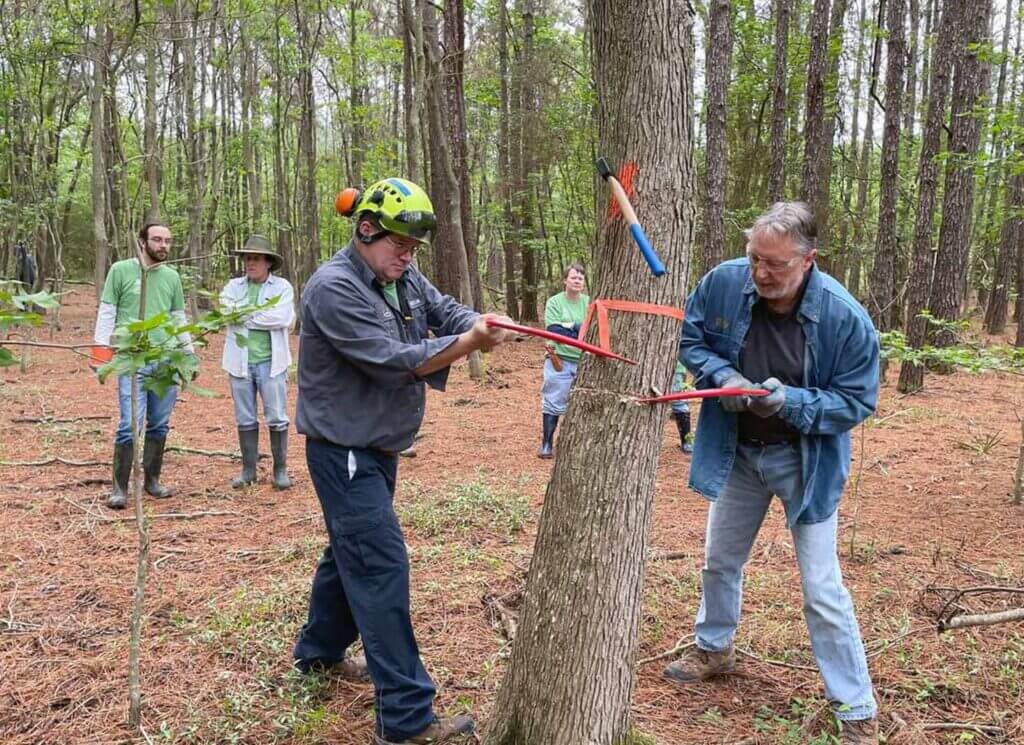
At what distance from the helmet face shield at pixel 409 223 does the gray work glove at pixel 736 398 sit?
1.35 m

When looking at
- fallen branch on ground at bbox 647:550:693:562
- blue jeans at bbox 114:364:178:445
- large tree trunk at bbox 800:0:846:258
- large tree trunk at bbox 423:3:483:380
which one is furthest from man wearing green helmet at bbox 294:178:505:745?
large tree trunk at bbox 800:0:846:258

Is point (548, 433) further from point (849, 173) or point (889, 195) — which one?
point (849, 173)

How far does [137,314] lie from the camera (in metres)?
5.97

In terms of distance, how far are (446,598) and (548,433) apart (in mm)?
3835

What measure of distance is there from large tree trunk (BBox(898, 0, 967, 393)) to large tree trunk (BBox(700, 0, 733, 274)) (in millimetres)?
3246

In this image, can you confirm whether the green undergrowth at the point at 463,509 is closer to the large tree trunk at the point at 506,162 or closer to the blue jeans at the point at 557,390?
the blue jeans at the point at 557,390

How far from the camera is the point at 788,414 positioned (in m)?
2.85

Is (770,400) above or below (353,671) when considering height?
above

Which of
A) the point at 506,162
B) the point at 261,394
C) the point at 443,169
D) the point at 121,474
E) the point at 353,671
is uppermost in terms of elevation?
the point at 506,162

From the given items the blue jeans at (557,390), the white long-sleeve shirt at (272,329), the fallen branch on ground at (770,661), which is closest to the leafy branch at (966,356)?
the fallen branch on ground at (770,661)

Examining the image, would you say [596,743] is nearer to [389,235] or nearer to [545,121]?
[389,235]

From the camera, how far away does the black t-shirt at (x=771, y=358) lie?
9.91 ft

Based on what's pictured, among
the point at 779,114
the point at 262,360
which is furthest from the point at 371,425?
the point at 779,114

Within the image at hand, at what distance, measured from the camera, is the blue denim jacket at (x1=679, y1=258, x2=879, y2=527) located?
9.40 feet
